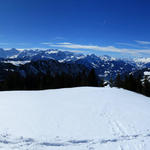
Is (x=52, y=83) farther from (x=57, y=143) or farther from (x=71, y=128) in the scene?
(x=57, y=143)

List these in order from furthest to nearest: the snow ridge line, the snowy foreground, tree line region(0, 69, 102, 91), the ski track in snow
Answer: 1. tree line region(0, 69, 102, 91)
2. the snowy foreground
3. the snow ridge line
4. the ski track in snow

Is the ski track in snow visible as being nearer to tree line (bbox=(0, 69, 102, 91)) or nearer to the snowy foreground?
the snowy foreground

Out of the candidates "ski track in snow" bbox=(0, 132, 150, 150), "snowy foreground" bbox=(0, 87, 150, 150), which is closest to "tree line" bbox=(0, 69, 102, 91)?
"snowy foreground" bbox=(0, 87, 150, 150)

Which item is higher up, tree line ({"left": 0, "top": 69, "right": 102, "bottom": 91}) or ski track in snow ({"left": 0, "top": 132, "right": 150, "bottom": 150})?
ski track in snow ({"left": 0, "top": 132, "right": 150, "bottom": 150})

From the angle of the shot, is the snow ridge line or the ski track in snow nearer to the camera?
the ski track in snow

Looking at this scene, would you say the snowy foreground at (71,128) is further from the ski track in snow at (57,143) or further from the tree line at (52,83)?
the tree line at (52,83)

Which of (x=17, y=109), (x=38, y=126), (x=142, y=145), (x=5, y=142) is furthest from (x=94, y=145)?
(x=17, y=109)

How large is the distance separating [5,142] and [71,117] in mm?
4181

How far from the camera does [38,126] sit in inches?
275

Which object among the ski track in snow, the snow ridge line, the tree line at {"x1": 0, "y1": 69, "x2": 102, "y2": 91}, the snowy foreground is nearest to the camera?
the ski track in snow

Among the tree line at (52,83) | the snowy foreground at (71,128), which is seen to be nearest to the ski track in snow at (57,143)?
the snowy foreground at (71,128)

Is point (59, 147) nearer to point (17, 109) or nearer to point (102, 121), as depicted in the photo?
point (102, 121)

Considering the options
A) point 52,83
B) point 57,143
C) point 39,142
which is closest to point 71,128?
point 57,143

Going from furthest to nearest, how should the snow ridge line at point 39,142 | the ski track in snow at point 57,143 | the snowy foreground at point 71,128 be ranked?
the snowy foreground at point 71,128
the snow ridge line at point 39,142
the ski track in snow at point 57,143
